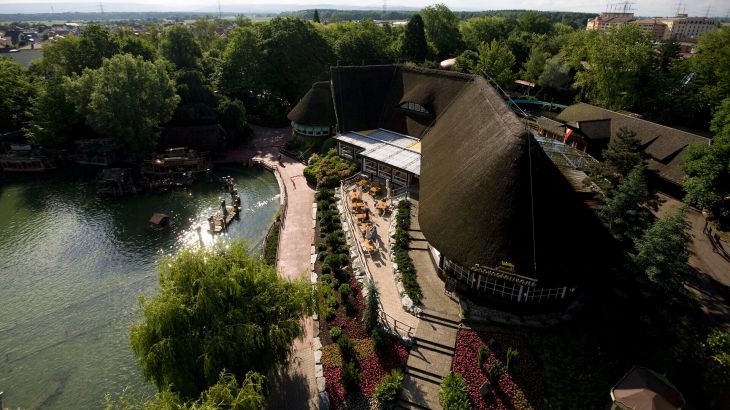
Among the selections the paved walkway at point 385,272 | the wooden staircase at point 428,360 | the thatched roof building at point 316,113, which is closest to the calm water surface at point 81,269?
the thatched roof building at point 316,113

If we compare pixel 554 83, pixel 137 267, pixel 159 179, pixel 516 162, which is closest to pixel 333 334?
pixel 516 162

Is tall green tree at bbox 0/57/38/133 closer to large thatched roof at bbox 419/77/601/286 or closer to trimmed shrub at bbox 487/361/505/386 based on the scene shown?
large thatched roof at bbox 419/77/601/286

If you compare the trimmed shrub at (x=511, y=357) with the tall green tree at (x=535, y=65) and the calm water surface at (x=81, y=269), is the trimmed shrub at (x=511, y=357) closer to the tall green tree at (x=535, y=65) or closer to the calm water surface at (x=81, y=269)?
the calm water surface at (x=81, y=269)

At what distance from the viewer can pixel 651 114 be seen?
49531mm

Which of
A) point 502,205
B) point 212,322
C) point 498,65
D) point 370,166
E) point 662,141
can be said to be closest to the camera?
point 212,322

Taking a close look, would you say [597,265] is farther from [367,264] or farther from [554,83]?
[554,83]

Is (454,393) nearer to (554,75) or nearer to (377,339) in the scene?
(377,339)

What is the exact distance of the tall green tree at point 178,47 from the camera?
210ft

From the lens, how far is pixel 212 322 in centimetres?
1720

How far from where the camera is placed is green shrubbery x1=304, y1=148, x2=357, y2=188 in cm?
3991

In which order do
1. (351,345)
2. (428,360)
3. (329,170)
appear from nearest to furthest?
1. (428,360)
2. (351,345)
3. (329,170)

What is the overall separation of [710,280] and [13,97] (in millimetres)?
75488

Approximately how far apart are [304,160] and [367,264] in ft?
82.9

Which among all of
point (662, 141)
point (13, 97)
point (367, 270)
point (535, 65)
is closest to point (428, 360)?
point (367, 270)
